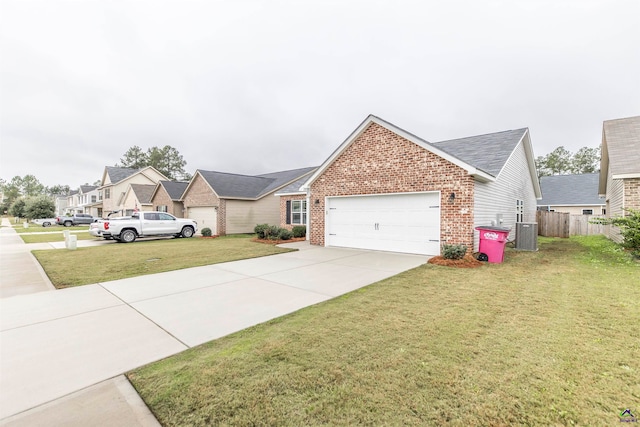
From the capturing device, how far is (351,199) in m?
11.7

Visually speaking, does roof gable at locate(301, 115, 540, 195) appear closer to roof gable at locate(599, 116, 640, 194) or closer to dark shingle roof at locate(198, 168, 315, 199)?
roof gable at locate(599, 116, 640, 194)

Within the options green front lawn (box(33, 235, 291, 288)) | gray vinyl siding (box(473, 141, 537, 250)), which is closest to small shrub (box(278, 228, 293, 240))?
green front lawn (box(33, 235, 291, 288))

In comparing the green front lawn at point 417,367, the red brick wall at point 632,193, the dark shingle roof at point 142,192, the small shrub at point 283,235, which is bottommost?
the green front lawn at point 417,367

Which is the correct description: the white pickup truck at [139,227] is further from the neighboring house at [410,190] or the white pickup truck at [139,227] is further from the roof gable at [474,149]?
the roof gable at [474,149]

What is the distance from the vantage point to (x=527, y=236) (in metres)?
10.7

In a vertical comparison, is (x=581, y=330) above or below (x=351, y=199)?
below

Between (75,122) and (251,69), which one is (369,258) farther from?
(75,122)

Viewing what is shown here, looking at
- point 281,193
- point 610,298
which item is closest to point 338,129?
point 281,193

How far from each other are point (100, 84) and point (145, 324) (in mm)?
16655

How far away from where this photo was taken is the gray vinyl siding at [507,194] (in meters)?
9.46

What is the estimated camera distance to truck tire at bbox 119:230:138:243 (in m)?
15.9

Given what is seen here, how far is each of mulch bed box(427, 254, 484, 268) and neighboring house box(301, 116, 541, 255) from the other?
2.65ft

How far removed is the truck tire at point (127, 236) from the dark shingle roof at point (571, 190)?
34820 mm

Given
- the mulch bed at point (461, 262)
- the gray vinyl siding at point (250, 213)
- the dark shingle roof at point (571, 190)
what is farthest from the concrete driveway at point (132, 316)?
the dark shingle roof at point (571, 190)
